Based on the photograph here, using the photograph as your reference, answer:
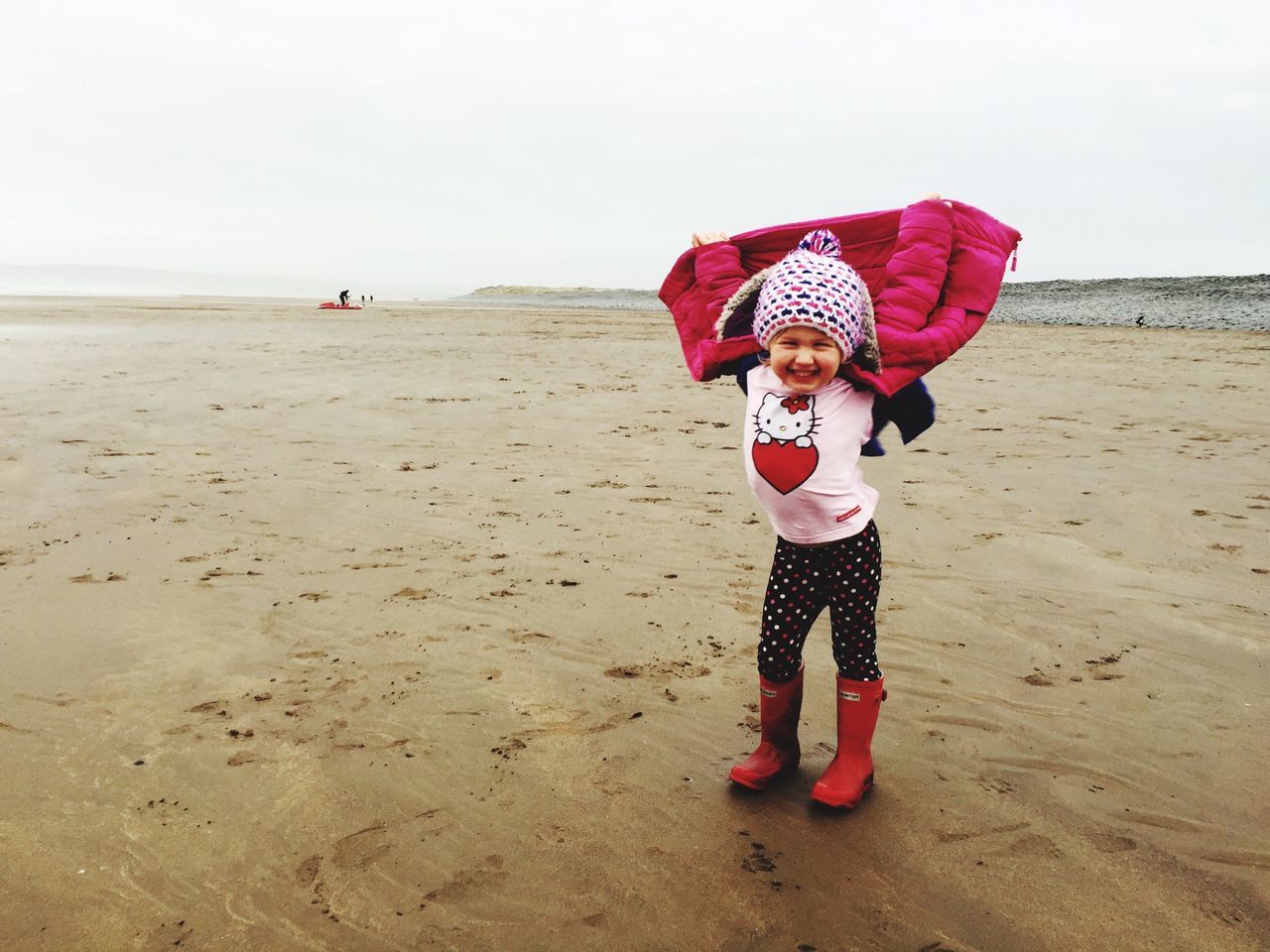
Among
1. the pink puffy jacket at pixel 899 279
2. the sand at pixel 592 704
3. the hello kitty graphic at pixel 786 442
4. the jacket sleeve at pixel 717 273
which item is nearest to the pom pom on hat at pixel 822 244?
the pink puffy jacket at pixel 899 279

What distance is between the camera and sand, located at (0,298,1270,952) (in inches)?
94.6

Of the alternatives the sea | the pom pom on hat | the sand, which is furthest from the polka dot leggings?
the sea

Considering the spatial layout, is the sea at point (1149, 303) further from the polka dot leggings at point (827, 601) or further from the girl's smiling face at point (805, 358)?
the girl's smiling face at point (805, 358)

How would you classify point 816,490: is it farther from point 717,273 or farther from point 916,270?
point 717,273

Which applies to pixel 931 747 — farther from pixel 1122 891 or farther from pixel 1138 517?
pixel 1138 517

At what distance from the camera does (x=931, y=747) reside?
3225 mm

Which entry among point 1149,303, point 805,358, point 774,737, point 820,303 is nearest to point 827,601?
point 774,737

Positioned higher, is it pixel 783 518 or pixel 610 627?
pixel 783 518

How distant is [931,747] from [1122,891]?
0.83 m

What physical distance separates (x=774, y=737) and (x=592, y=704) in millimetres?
828

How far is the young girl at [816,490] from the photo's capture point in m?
2.61

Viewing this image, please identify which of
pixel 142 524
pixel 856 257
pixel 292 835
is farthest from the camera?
pixel 142 524

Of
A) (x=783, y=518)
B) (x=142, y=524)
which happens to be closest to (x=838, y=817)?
(x=783, y=518)

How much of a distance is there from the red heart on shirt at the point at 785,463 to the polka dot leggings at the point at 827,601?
244 mm
